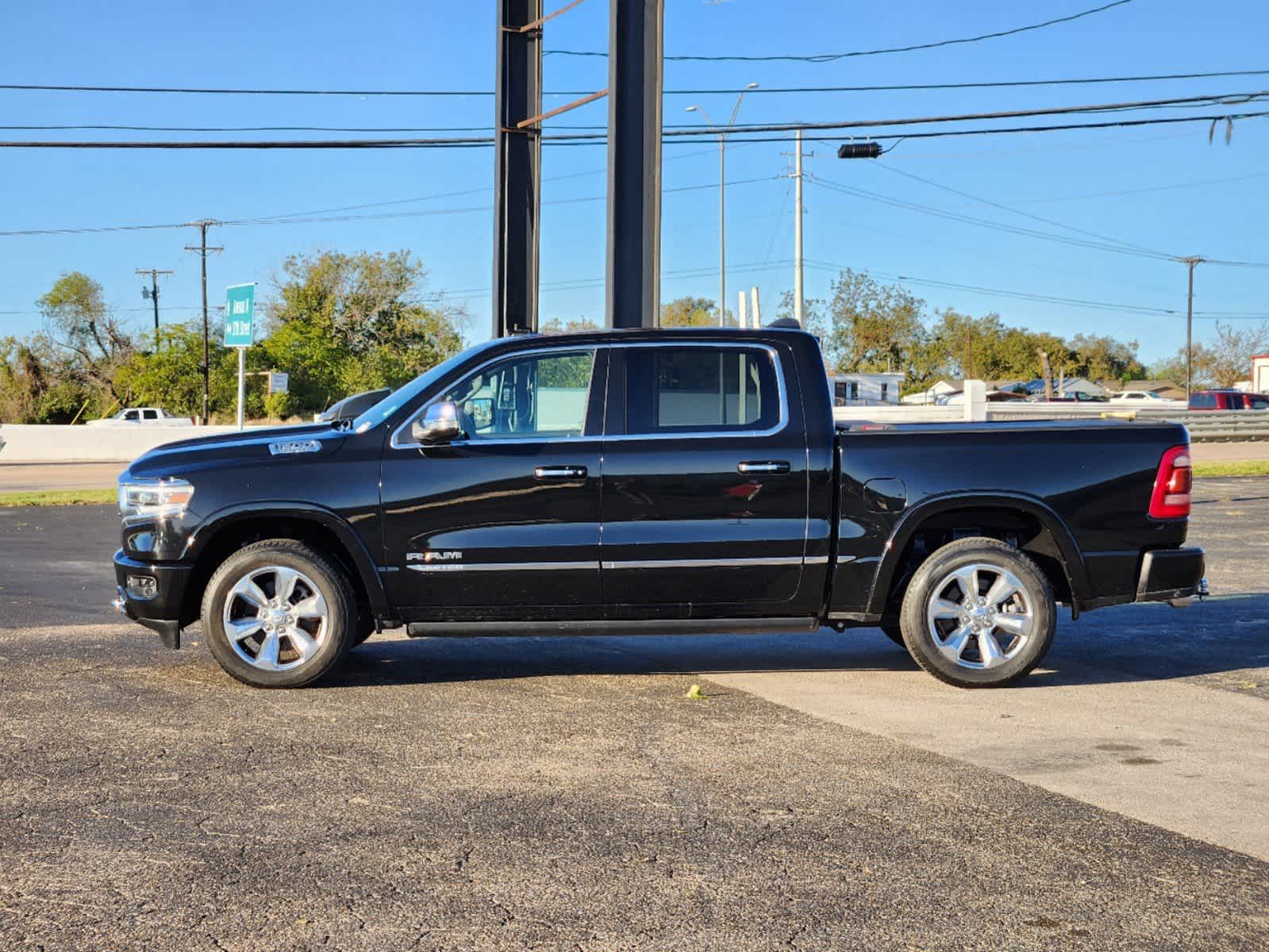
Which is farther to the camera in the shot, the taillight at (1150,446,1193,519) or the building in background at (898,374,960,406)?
the building in background at (898,374,960,406)

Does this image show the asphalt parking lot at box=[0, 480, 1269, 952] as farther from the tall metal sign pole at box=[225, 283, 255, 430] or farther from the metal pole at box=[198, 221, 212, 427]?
the metal pole at box=[198, 221, 212, 427]

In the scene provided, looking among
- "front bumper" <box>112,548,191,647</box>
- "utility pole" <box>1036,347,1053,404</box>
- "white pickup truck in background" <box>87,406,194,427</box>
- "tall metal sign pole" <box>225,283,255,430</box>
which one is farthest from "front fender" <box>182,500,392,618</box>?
"utility pole" <box>1036,347,1053,404</box>

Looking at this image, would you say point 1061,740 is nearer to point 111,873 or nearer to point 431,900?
point 431,900

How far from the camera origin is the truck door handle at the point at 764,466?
7.00 meters

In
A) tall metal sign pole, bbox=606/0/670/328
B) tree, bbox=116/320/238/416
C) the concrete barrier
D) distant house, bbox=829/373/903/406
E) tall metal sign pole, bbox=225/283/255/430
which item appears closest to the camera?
tall metal sign pole, bbox=606/0/670/328

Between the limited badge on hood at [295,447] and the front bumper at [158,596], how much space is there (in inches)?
31.1

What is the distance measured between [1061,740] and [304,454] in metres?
4.09

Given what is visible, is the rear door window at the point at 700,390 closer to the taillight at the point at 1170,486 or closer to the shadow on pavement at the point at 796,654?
the shadow on pavement at the point at 796,654

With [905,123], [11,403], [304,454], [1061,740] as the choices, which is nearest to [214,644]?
[304,454]

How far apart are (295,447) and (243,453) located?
29 centimetres

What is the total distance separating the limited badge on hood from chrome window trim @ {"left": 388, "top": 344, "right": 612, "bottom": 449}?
407 millimetres

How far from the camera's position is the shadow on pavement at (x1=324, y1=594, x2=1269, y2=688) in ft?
25.5

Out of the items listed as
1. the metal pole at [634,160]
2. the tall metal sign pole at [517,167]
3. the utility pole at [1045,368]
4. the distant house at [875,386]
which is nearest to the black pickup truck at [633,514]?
the metal pole at [634,160]

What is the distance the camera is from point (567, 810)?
4895 millimetres
